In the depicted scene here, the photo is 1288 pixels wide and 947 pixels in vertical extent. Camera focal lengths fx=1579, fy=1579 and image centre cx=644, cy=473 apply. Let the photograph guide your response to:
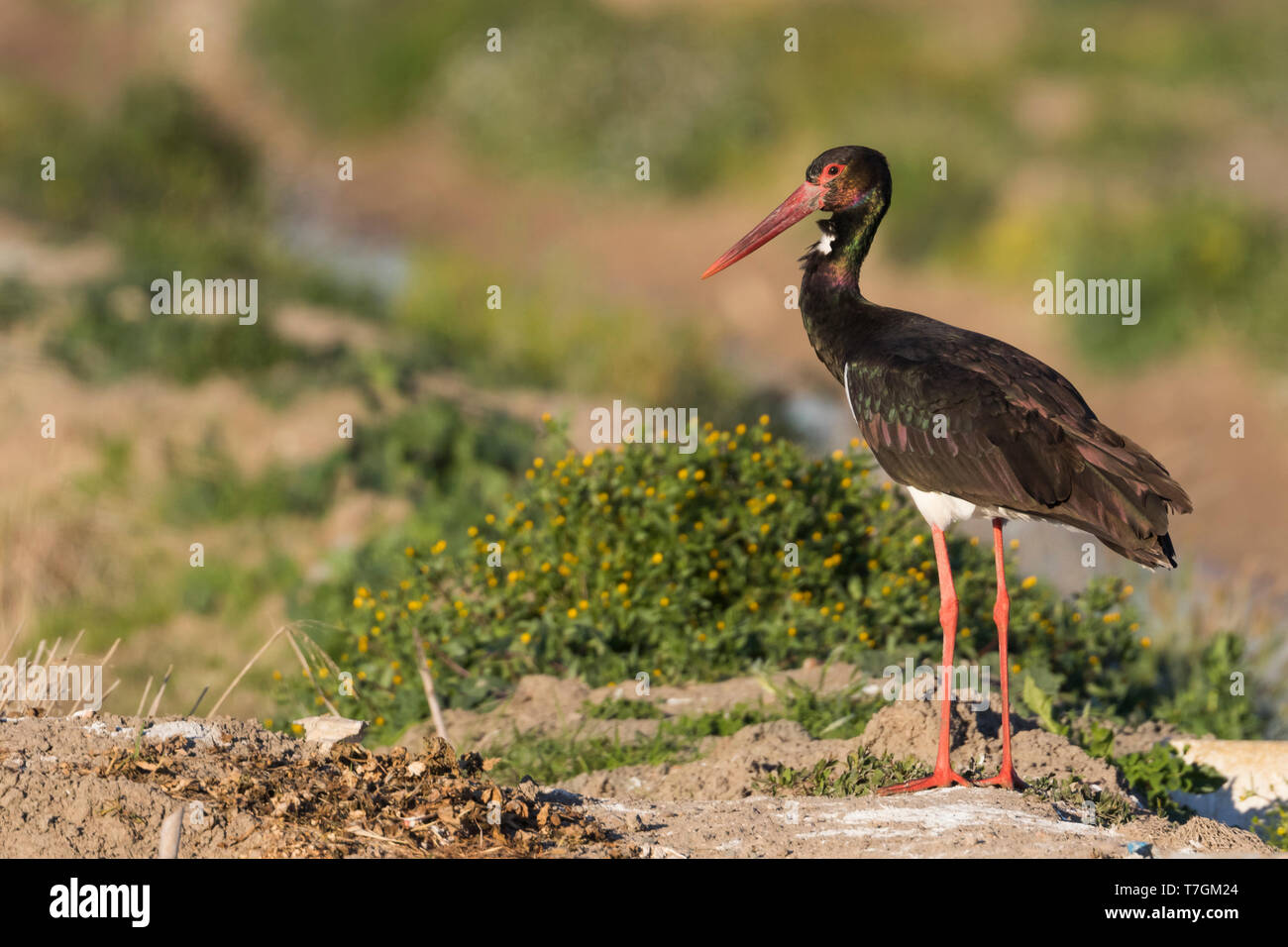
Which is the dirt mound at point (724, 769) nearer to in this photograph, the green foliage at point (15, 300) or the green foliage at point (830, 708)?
the green foliage at point (830, 708)

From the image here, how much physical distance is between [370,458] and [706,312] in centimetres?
889

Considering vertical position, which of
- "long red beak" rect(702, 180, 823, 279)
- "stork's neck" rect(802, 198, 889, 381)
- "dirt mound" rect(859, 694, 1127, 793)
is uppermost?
"long red beak" rect(702, 180, 823, 279)

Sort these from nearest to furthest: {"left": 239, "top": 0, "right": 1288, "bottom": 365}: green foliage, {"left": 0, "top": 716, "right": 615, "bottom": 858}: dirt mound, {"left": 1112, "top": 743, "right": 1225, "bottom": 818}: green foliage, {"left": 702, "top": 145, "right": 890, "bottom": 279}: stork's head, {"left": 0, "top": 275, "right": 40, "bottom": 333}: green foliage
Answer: {"left": 0, "top": 716, "right": 615, "bottom": 858}: dirt mound < {"left": 1112, "top": 743, "right": 1225, "bottom": 818}: green foliage < {"left": 702, "top": 145, "right": 890, "bottom": 279}: stork's head < {"left": 0, "top": 275, "right": 40, "bottom": 333}: green foliage < {"left": 239, "top": 0, "right": 1288, "bottom": 365}: green foliage

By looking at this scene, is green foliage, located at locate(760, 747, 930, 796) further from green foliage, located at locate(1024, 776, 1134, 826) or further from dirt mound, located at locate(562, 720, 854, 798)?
green foliage, located at locate(1024, 776, 1134, 826)

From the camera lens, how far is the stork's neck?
645cm

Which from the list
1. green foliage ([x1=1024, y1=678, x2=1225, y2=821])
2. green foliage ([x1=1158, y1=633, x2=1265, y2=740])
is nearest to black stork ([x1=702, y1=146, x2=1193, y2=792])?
green foliage ([x1=1024, y1=678, x2=1225, y2=821])

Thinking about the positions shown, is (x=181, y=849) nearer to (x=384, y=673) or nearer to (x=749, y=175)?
(x=384, y=673)

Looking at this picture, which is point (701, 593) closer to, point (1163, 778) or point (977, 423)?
point (977, 423)

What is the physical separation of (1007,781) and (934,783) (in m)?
0.25

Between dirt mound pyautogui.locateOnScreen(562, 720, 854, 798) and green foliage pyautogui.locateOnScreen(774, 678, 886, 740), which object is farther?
green foliage pyautogui.locateOnScreen(774, 678, 886, 740)

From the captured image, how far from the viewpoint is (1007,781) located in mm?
5406

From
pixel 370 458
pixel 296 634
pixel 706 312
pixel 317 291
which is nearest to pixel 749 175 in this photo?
pixel 706 312

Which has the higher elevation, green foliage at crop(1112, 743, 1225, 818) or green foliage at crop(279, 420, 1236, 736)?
green foliage at crop(279, 420, 1236, 736)

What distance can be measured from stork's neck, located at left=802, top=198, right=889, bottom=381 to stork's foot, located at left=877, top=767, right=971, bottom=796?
1738 millimetres
